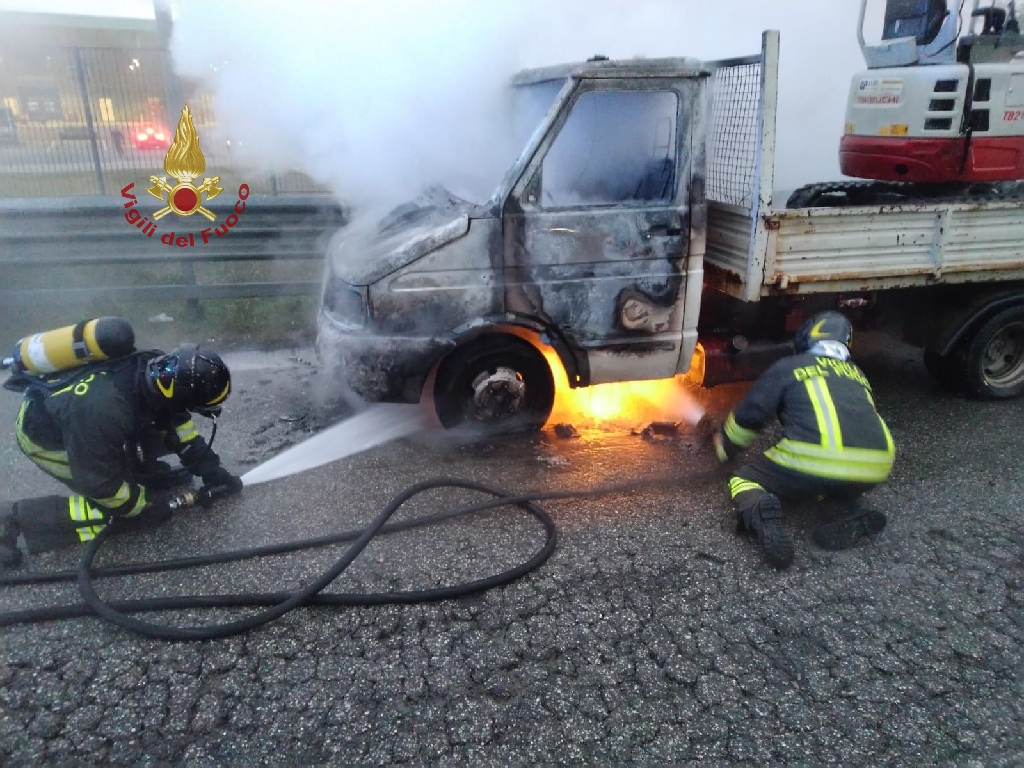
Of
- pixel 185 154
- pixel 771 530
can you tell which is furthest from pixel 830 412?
pixel 185 154

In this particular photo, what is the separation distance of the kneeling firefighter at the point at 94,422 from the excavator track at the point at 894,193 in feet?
15.5

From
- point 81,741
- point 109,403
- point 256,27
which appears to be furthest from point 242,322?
point 81,741

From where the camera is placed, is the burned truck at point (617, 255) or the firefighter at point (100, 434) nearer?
the firefighter at point (100, 434)

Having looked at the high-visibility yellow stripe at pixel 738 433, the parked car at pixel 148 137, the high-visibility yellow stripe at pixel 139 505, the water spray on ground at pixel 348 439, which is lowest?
the water spray on ground at pixel 348 439

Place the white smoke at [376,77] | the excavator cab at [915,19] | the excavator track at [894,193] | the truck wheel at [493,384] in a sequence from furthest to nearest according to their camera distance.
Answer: the excavator track at [894,193], the excavator cab at [915,19], the white smoke at [376,77], the truck wheel at [493,384]

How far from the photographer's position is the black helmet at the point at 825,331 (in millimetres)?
4023

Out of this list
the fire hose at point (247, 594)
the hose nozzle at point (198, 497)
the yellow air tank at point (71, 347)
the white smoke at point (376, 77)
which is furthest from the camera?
the white smoke at point (376, 77)

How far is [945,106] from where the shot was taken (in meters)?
5.14

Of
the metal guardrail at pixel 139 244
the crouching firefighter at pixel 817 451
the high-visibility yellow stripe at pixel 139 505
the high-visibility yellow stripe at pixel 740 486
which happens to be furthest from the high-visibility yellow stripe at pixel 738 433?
the metal guardrail at pixel 139 244

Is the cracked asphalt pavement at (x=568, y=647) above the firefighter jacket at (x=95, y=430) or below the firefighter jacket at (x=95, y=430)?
below

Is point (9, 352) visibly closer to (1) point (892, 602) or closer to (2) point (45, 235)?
(2) point (45, 235)

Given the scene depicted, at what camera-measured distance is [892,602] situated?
3385 millimetres

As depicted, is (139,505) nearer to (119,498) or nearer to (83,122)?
(119,498)

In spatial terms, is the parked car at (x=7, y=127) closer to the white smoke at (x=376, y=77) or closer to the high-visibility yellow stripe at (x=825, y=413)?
the white smoke at (x=376, y=77)
